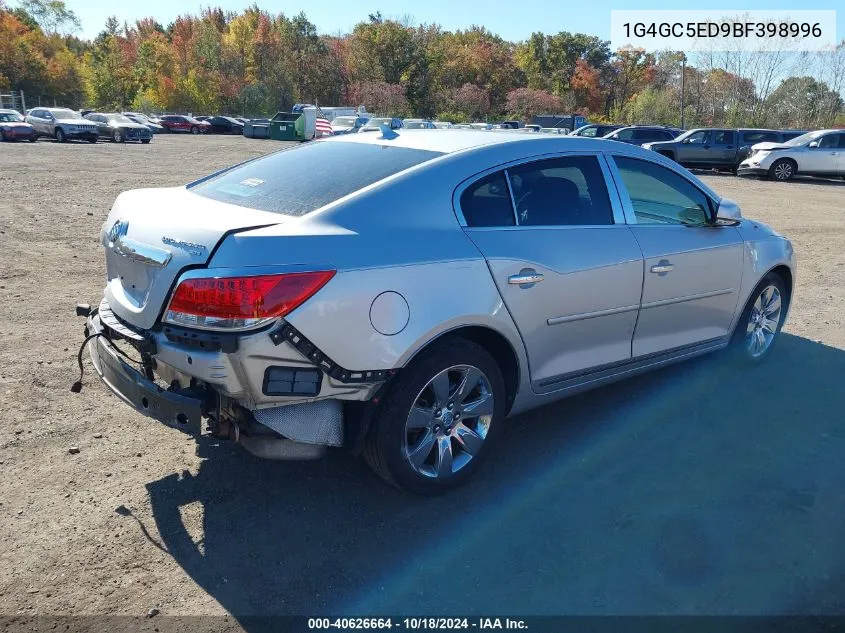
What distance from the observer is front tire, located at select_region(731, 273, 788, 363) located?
16.9 feet

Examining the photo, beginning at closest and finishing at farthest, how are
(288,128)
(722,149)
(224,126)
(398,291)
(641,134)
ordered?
1. (398,291)
2. (722,149)
3. (641,134)
4. (288,128)
5. (224,126)

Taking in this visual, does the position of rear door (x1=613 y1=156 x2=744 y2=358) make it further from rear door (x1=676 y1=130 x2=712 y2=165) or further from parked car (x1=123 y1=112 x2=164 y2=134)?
parked car (x1=123 y1=112 x2=164 y2=134)

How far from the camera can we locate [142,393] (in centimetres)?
310

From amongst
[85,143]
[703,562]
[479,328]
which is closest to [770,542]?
[703,562]

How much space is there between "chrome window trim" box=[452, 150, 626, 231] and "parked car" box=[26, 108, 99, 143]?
37.6m

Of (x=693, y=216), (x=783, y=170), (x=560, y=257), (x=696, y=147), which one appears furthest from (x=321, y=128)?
(x=560, y=257)

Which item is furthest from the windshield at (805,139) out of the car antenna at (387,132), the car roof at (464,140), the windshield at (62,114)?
the windshield at (62,114)

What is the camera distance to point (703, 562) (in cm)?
303

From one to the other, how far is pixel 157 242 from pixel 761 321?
4.29m

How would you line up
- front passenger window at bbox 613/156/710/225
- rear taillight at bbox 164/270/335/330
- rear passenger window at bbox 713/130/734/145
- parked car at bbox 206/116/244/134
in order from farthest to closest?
parked car at bbox 206/116/244/134, rear passenger window at bbox 713/130/734/145, front passenger window at bbox 613/156/710/225, rear taillight at bbox 164/270/335/330

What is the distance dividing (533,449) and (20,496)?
2.57m

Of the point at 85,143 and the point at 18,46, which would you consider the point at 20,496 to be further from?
the point at 18,46

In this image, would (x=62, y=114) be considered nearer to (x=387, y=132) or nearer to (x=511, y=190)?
(x=387, y=132)

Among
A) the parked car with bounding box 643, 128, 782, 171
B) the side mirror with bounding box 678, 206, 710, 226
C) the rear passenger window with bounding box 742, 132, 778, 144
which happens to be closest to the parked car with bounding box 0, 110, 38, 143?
the parked car with bounding box 643, 128, 782, 171
